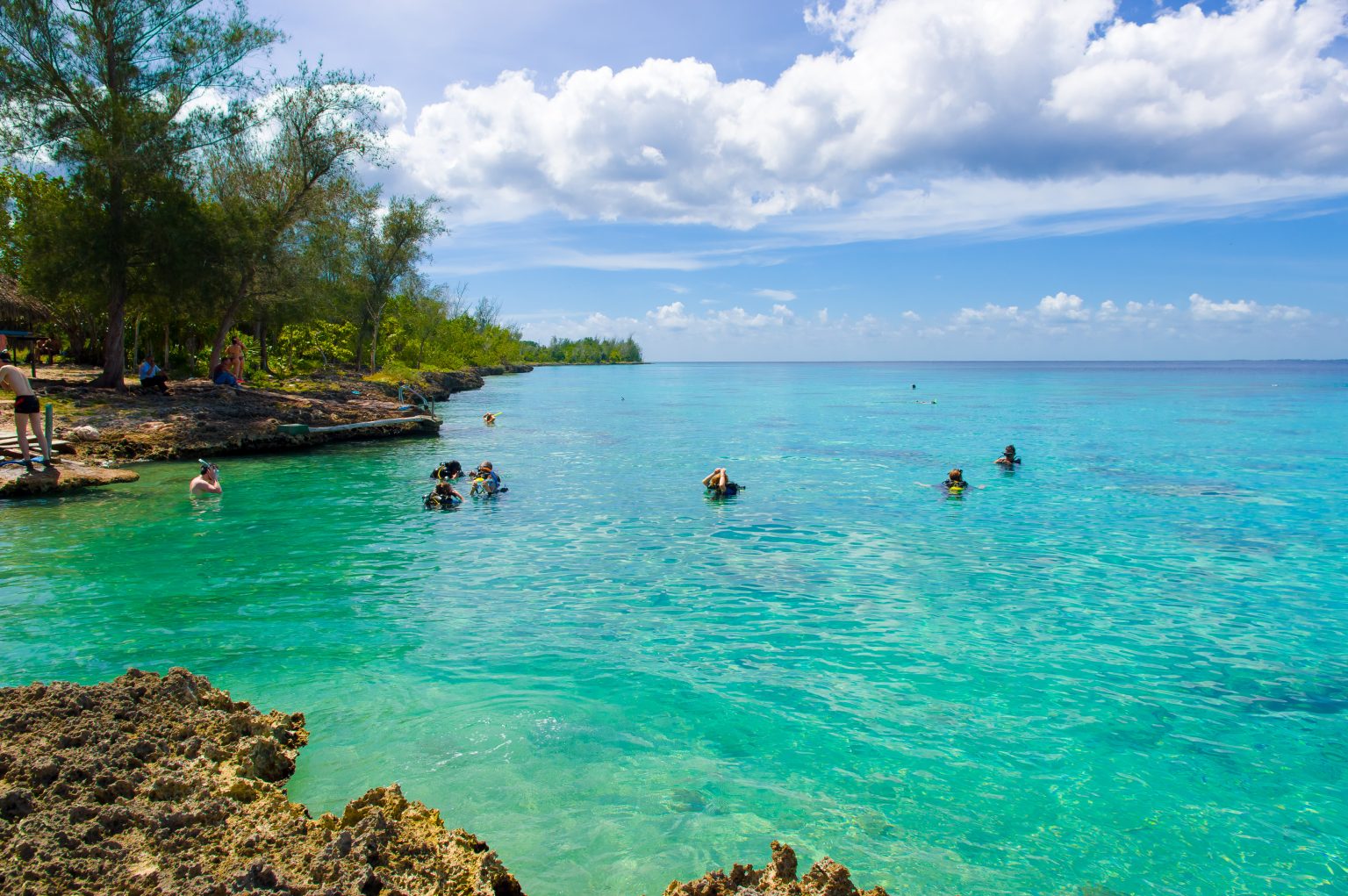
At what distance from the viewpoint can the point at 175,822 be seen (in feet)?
15.9

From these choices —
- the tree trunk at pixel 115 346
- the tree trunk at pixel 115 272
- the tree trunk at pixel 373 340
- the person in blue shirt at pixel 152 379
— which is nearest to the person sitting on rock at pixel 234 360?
the person in blue shirt at pixel 152 379

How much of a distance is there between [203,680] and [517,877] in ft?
12.2

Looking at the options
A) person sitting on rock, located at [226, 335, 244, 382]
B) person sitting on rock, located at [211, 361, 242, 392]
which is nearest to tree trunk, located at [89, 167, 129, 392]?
person sitting on rock, located at [211, 361, 242, 392]

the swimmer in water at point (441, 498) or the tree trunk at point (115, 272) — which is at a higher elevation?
the tree trunk at point (115, 272)

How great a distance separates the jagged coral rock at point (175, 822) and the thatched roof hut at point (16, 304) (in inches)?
Answer: 1542

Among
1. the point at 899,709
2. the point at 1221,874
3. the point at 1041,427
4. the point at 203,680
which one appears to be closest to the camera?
the point at 1221,874

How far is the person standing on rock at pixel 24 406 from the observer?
17.9 metres

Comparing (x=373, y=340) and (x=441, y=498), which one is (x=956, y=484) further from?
(x=373, y=340)

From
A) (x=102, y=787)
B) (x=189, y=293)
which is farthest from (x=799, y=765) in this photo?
(x=189, y=293)

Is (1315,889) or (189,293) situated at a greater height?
(189,293)

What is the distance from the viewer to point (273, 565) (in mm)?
14422

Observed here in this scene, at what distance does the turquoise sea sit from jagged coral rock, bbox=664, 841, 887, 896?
136 centimetres

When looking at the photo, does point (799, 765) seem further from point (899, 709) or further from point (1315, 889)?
point (1315, 889)

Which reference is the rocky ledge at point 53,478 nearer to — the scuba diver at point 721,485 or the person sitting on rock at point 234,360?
the scuba diver at point 721,485
